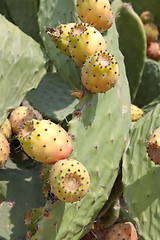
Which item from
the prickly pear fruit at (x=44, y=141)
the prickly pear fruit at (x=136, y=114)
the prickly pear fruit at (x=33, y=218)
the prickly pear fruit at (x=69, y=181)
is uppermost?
the prickly pear fruit at (x=44, y=141)

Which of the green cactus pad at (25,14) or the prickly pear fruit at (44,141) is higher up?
the prickly pear fruit at (44,141)

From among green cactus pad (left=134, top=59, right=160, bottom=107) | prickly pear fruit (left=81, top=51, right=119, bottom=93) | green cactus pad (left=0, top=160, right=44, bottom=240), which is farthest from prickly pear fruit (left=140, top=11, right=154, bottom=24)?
prickly pear fruit (left=81, top=51, right=119, bottom=93)

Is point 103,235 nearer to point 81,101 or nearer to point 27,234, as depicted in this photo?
point 27,234

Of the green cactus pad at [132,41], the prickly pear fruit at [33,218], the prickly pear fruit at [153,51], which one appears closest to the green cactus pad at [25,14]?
the green cactus pad at [132,41]

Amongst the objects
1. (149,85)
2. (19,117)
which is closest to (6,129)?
(19,117)

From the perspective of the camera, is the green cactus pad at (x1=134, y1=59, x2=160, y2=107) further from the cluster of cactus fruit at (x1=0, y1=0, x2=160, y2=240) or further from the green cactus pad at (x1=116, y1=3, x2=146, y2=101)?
the cluster of cactus fruit at (x1=0, y1=0, x2=160, y2=240)

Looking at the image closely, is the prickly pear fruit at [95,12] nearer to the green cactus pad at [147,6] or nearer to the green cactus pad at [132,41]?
the green cactus pad at [132,41]

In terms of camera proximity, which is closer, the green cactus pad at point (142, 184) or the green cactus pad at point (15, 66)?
the green cactus pad at point (142, 184)
